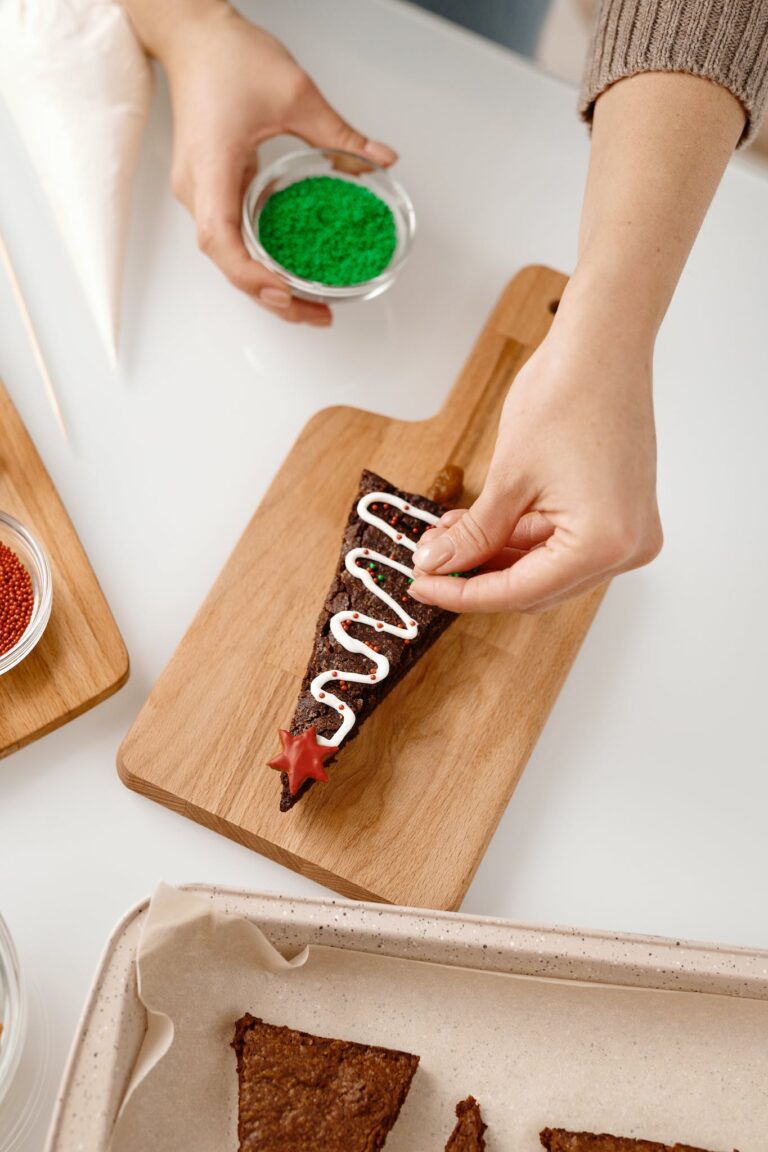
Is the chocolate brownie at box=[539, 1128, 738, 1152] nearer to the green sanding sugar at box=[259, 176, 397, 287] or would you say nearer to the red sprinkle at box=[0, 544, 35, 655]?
the red sprinkle at box=[0, 544, 35, 655]

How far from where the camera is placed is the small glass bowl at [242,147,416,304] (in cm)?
182

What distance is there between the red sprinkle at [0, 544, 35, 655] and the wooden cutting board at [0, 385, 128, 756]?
51mm

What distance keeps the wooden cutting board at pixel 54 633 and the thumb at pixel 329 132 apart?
76cm

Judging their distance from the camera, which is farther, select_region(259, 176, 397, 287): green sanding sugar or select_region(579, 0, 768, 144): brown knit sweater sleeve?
select_region(259, 176, 397, 287): green sanding sugar

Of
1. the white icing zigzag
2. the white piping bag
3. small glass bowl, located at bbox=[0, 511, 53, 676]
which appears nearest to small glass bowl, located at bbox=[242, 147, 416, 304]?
the white piping bag

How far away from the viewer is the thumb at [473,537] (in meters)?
1.46

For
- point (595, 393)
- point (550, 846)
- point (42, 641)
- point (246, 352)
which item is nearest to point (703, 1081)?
point (550, 846)

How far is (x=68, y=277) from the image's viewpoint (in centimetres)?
193

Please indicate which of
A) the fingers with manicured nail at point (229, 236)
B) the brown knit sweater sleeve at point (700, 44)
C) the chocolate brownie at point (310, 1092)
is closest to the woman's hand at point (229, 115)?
the fingers with manicured nail at point (229, 236)

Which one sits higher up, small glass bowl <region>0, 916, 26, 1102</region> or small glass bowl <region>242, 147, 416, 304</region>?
small glass bowl <region>242, 147, 416, 304</region>

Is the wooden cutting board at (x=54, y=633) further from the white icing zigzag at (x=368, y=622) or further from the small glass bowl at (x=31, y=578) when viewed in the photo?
the white icing zigzag at (x=368, y=622)

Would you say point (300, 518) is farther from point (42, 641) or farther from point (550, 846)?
point (550, 846)

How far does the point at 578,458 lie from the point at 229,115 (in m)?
1.00

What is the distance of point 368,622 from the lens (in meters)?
1.67
